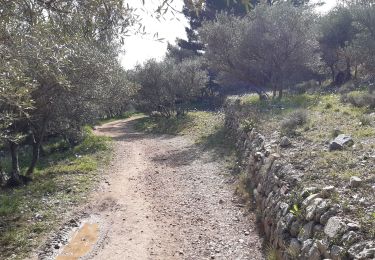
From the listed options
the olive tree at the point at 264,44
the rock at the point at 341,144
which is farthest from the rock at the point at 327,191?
the olive tree at the point at 264,44

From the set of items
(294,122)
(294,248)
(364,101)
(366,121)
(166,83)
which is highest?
(166,83)

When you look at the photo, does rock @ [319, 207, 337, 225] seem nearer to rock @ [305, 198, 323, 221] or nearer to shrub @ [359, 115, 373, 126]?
rock @ [305, 198, 323, 221]

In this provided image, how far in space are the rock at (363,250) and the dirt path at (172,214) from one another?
3301 millimetres

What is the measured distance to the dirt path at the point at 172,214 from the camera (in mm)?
8711

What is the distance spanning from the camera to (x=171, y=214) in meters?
11.0

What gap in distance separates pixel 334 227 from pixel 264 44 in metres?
21.7

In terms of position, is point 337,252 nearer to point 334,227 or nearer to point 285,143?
point 334,227

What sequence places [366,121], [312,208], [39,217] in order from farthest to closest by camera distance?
[366,121], [39,217], [312,208]

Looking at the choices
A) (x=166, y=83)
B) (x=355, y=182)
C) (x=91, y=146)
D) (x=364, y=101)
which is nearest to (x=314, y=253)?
(x=355, y=182)

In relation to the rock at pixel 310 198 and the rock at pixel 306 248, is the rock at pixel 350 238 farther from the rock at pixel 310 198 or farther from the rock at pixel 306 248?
the rock at pixel 310 198

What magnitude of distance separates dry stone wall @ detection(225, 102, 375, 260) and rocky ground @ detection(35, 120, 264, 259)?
76 cm

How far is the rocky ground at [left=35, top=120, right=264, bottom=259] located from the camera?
8.72 meters

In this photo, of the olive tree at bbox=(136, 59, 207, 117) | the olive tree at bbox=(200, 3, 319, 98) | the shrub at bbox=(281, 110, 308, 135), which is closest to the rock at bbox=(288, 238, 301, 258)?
the shrub at bbox=(281, 110, 308, 135)

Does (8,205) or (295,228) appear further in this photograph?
(8,205)
